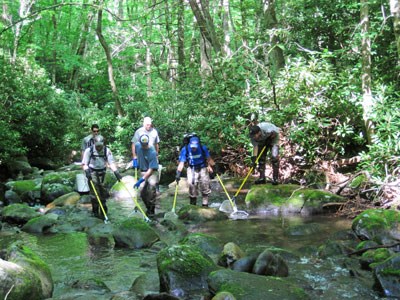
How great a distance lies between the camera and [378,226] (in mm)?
7051

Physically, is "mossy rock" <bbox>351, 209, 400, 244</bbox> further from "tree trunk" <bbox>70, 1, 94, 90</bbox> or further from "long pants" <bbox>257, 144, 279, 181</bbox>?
"tree trunk" <bbox>70, 1, 94, 90</bbox>

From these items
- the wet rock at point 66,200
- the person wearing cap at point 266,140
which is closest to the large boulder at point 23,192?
the wet rock at point 66,200

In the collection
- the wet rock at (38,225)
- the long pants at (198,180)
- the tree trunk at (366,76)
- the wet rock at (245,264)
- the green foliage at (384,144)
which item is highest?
the tree trunk at (366,76)

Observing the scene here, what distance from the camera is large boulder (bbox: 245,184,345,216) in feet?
30.9

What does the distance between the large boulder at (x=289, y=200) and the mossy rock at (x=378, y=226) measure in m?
1.90

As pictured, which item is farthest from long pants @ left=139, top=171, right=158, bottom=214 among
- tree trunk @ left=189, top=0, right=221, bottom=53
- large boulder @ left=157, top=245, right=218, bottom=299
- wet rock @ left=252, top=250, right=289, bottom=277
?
tree trunk @ left=189, top=0, right=221, bottom=53

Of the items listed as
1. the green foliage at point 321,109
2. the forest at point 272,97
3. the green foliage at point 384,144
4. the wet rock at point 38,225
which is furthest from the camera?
the green foliage at point 321,109

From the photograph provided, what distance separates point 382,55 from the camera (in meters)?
12.2

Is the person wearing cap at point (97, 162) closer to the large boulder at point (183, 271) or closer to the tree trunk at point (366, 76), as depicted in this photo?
the large boulder at point (183, 271)

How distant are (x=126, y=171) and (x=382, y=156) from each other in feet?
33.0

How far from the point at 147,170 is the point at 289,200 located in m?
3.29

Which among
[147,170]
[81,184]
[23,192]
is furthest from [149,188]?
[23,192]

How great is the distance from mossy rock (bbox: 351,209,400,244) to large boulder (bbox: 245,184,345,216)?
6.22 ft

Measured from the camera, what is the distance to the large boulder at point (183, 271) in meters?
5.22
